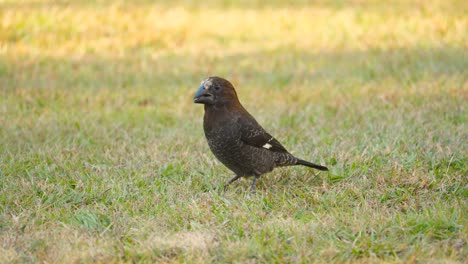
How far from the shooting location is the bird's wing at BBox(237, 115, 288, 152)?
19.3 feet

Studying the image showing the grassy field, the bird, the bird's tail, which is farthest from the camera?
the bird's tail

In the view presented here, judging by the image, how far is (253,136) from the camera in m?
5.95

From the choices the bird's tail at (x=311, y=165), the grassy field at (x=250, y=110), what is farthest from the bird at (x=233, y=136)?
the grassy field at (x=250, y=110)

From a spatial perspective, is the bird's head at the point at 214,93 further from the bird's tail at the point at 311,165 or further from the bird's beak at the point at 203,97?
the bird's tail at the point at 311,165

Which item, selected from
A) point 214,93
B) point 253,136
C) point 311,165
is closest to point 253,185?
point 253,136

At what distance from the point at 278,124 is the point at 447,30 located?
5430 millimetres

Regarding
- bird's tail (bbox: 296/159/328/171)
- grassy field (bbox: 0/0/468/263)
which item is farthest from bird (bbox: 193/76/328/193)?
grassy field (bbox: 0/0/468/263)

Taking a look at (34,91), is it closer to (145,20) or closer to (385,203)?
(145,20)

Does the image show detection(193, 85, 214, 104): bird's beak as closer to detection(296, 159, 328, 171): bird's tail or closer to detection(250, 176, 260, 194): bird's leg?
detection(250, 176, 260, 194): bird's leg

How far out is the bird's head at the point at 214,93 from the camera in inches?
231

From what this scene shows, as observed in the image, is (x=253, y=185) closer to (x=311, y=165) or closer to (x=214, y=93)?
(x=311, y=165)

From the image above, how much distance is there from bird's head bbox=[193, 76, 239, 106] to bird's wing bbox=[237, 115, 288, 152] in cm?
21

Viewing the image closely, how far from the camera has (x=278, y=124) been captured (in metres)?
8.02

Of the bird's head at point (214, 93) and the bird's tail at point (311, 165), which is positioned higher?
the bird's head at point (214, 93)
